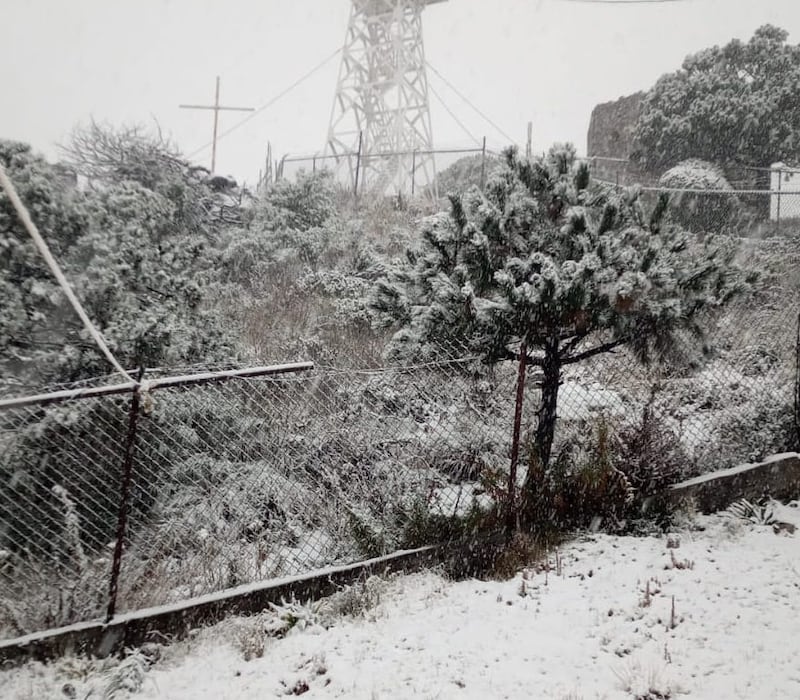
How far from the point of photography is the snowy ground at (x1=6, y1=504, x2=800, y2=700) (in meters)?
2.55

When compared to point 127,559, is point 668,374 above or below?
above

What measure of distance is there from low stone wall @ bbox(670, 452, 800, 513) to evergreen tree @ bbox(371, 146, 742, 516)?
3.36 ft

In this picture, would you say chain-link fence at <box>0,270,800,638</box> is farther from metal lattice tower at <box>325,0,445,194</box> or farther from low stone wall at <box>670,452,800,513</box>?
metal lattice tower at <box>325,0,445,194</box>

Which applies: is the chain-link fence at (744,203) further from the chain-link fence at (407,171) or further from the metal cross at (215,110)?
the metal cross at (215,110)

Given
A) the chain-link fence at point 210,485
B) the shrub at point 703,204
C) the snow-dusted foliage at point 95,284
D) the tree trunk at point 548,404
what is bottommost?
the chain-link fence at point 210,485

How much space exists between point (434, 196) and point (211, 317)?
902 cm

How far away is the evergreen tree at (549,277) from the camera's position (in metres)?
4.09

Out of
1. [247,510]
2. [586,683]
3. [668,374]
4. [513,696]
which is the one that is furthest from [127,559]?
[668,374]

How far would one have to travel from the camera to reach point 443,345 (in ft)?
14.8

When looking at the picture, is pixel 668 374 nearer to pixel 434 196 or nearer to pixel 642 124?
pixel 434 196

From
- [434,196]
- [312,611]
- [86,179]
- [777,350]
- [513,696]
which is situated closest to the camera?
[513,696]

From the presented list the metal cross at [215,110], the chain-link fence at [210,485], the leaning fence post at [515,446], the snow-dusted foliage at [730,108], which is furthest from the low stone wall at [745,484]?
the metal cross at [215,110]

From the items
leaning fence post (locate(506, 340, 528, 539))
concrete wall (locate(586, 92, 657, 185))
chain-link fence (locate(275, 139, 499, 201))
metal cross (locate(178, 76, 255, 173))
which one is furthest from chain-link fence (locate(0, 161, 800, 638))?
metal cross (locate(178, 76, 255, 173))

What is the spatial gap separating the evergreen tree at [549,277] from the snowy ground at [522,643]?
3.37 feet
